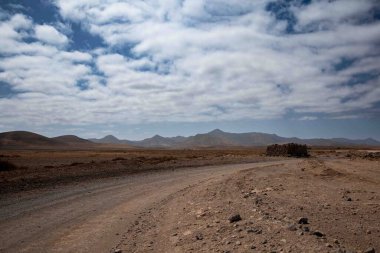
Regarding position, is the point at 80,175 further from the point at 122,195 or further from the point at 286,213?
the point at 286,213

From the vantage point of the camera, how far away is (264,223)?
9477 mm

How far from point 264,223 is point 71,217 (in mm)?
6797

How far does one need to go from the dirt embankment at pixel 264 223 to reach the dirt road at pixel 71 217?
0.67 metres

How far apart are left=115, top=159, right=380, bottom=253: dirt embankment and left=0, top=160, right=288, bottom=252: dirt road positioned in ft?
2.20

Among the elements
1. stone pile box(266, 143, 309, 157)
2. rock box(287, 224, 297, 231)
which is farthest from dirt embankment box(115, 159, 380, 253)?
stone pile box(266, 143, 309, 157)

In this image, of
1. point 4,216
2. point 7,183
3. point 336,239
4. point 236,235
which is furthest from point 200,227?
point 7,183

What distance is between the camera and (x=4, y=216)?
13820 mm

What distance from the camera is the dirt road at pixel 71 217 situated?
959cm

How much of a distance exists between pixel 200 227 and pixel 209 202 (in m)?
4.09

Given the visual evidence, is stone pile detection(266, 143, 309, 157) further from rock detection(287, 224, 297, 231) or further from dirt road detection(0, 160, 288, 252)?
rock detection(287, 224, 297, 231)

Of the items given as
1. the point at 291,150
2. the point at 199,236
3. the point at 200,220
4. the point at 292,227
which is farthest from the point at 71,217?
the point at 291,150

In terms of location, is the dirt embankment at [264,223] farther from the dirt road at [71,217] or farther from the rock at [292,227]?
the dirt road at [71,217]

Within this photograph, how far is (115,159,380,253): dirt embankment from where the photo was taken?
26.2 ft

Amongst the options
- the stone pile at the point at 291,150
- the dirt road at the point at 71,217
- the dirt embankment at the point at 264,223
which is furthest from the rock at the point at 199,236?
the stone pile at the point at 291,150
